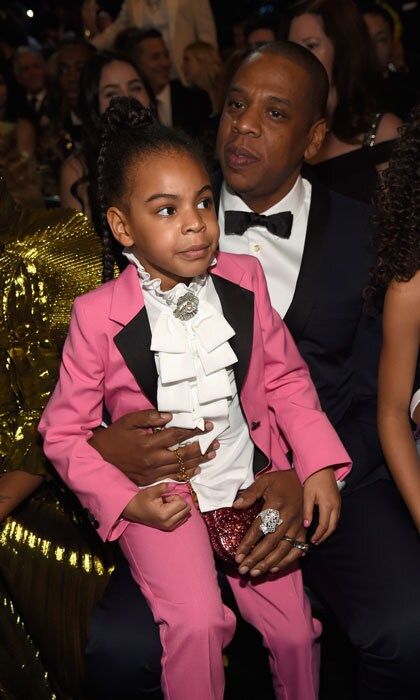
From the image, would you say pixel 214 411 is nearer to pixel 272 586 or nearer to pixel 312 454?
pixel 312 454

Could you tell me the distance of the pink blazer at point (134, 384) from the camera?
1952 millimetres

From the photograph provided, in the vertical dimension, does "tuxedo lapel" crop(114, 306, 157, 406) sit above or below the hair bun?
below

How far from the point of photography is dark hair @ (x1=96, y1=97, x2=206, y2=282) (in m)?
1.95

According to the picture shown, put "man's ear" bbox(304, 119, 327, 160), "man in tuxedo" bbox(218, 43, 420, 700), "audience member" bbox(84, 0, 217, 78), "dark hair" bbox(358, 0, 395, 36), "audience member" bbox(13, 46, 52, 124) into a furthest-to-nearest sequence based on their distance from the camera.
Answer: "audience member" bbox(13, 46, 52, 124) → "audience member" bbox(84, 0, 217, 78) → "dark hair" bbox(358, 0, 395, 36) → "man's ear" bbox(304, 119, 327, 160) → "man in tuxedo" bbox(218, 43, 420, 700)

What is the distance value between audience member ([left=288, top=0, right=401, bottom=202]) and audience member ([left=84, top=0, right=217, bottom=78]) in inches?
134

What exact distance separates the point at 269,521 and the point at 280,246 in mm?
808

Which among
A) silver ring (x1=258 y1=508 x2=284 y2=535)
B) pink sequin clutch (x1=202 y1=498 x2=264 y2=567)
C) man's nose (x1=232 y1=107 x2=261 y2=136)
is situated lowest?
pink sequin clutch (x1=202 y1=498 x2=264 y2=567)

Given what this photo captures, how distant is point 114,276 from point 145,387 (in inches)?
17.6

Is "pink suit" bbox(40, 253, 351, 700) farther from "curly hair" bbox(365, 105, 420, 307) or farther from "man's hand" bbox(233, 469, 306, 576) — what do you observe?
"curly hair" bbox(365, 105, 420, 307)

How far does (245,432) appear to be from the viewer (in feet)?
6.90

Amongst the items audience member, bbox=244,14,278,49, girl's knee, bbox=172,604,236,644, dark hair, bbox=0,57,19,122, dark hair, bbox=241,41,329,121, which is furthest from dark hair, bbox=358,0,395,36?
girl's knee, bbox=172,604,236,644

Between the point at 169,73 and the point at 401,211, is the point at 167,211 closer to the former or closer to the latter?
the point at 401,211

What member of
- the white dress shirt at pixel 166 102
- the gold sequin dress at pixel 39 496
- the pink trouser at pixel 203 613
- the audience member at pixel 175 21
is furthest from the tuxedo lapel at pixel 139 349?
the audience member at pixel 175 21

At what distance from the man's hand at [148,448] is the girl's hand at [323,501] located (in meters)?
0.24
